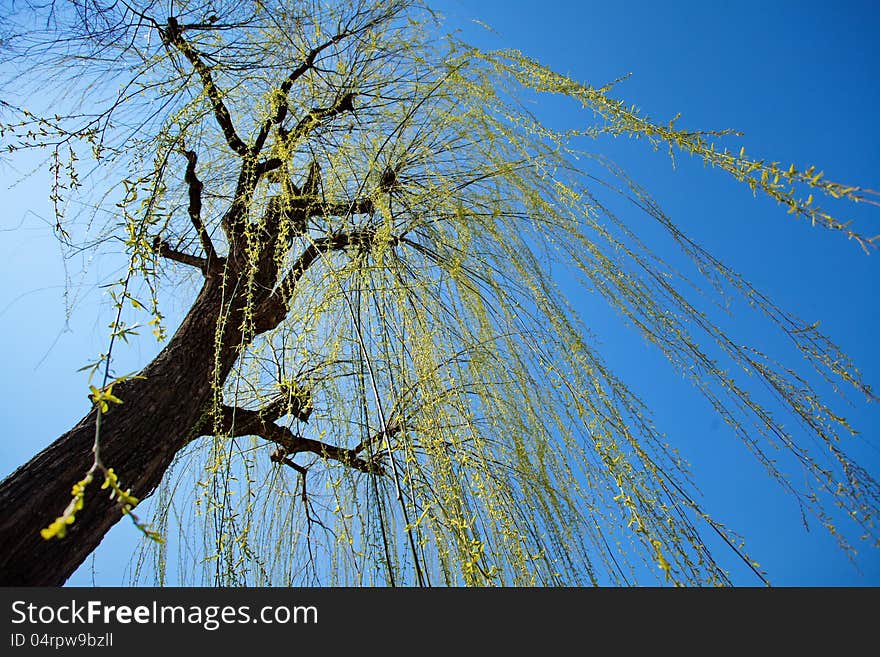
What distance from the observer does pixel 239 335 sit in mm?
1555

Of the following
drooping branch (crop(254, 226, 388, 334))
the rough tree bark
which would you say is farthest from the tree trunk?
drooping branch (crop(254, 226, 388, 334))

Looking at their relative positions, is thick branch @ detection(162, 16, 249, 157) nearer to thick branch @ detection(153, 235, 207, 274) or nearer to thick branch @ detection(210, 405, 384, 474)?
thick branch @ detection(153, 235, 207, 274)

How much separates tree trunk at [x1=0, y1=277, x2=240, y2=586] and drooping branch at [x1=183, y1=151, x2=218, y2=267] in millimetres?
188

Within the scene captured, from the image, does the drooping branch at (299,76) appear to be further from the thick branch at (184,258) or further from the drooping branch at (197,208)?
the thick branch at (184,258)

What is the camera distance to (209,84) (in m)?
1.30

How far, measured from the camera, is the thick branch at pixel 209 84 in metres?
1.36

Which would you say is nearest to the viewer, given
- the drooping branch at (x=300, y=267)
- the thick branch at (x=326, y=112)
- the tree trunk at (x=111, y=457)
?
the tree trunk at (x=111, y=457)

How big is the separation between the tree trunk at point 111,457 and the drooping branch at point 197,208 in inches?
7.4

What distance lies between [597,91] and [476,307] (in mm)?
481

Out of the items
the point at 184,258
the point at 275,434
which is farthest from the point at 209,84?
the point at 275,434

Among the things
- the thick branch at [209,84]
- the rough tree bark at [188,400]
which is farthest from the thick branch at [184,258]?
the thick branch at [209,84]

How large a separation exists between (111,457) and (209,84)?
2.73ft

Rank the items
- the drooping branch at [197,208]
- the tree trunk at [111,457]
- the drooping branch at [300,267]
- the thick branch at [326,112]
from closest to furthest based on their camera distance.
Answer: the tree trunk at [111,457] < the drooping branch at [300,267] < the thick branch at [326,112] < the drooping branch at [197,208]
